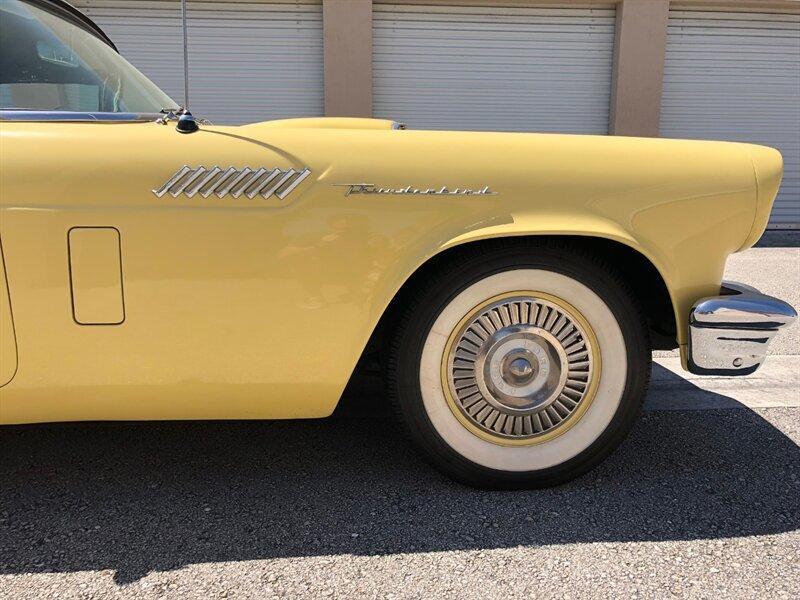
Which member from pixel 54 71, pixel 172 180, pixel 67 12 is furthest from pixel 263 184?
pixel 67 12

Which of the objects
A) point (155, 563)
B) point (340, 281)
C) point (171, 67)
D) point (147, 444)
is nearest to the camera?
point (155, 563)

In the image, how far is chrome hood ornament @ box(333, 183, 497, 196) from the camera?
6.35ft

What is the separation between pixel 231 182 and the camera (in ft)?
6.16

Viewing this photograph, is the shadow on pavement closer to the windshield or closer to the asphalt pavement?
the asphalt pavement

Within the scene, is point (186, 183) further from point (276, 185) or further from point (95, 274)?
point (95, 274)

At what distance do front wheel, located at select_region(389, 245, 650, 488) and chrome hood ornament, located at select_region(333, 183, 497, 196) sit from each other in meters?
0.20

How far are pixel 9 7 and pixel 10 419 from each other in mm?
1349

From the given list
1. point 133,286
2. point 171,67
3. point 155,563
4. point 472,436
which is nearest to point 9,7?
point 133,286

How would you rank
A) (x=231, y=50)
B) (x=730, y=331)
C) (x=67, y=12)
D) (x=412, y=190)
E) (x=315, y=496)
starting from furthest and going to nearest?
(x=231, y=50)
(x=67, y=12)
(x=315, y=496)
(x=730, y=331)
(x=412, y=190)

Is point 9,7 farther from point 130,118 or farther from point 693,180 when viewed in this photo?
point 693,180

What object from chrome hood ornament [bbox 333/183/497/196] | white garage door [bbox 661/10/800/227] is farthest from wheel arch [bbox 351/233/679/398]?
white garage door [bbox 661/10/800/227]

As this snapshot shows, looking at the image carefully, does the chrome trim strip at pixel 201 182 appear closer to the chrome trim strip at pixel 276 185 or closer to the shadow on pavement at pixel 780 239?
the chrome trim strip at pixel 276 185

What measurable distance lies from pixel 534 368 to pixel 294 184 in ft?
3.11

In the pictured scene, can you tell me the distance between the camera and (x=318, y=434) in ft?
8.77
